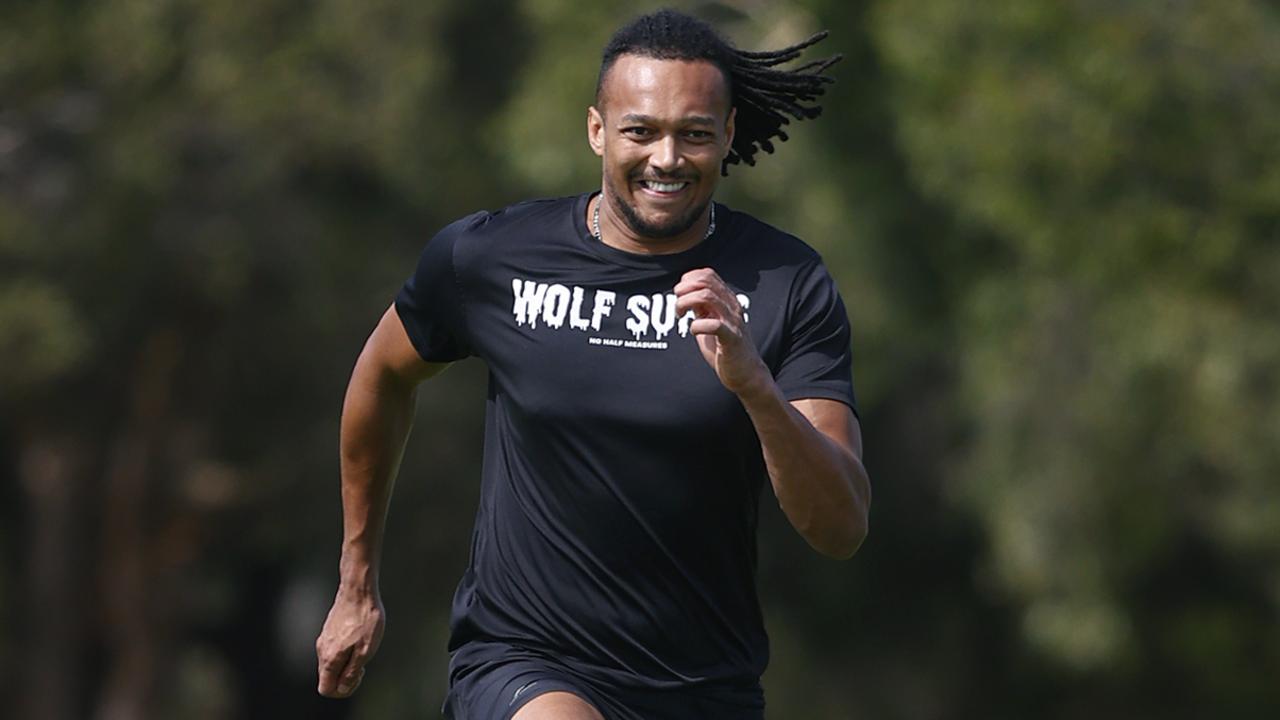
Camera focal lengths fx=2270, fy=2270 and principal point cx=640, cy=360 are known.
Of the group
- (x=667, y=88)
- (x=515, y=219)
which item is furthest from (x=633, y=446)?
(x=667, y=88)

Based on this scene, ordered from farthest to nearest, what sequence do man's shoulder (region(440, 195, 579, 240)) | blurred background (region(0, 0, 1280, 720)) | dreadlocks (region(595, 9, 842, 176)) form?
blurred background (region(0, 0, 1280, 720)) → man's shoulder (region(440, 195, 579, 240)) → dreadlocks (region(595, 9, 842, 176))

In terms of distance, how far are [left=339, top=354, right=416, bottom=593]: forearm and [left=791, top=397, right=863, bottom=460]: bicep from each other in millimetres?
1067

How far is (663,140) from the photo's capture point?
14.7ft

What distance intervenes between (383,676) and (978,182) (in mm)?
9759

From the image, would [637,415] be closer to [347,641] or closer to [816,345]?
[816,345]

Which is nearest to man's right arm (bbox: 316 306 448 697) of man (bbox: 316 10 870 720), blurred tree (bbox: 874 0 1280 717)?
man (bbox: 316 10 870 720)

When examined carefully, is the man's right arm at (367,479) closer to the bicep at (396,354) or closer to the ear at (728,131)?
the bicep at (396,354)

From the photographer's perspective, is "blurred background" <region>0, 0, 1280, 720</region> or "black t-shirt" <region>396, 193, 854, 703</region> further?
"blurred background" <region>0, 0, 1280, 720</region>

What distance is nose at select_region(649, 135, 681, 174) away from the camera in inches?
176

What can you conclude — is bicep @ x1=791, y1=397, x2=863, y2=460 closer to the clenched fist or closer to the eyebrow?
the eyebrow

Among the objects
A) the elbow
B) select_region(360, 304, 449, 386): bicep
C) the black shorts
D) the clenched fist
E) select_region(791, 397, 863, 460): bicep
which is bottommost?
the clenched fist

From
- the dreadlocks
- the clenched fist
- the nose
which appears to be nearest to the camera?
the nose

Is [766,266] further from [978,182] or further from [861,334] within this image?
[861,334]

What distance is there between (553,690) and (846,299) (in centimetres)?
1264
